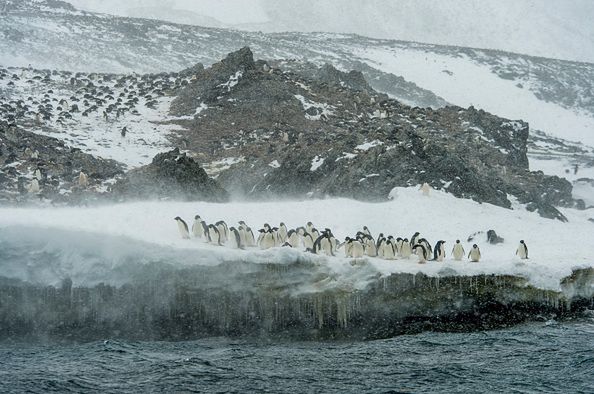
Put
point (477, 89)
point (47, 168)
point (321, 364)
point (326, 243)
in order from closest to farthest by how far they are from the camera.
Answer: point (321, 364), point (326, 243), point (47, 168), point (477, 89)

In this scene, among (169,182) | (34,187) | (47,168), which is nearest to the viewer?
(34,187)

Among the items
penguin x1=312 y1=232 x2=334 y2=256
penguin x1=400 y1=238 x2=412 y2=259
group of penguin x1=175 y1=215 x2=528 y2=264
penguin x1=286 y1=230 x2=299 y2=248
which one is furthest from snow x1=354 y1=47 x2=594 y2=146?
penguin x1=312 y1=232 x2=334 y2=256

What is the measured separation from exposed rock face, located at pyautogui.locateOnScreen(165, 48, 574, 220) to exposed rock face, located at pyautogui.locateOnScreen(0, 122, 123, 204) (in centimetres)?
625

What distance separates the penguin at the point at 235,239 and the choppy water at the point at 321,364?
300 centimetres

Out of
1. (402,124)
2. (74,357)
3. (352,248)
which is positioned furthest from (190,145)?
(74,357)

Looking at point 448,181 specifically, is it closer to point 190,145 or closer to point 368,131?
point 368,131

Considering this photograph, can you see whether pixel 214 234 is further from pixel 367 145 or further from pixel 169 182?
pixel 367 145

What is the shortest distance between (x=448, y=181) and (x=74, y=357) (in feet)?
61.6

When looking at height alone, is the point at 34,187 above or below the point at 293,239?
above

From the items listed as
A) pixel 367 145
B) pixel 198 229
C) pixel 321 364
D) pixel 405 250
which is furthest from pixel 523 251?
pixel 367 145

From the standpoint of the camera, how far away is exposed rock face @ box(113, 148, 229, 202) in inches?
1050

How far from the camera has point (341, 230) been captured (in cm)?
2411

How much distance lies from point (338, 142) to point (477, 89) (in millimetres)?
68850

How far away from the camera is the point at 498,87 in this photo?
100250 mm
